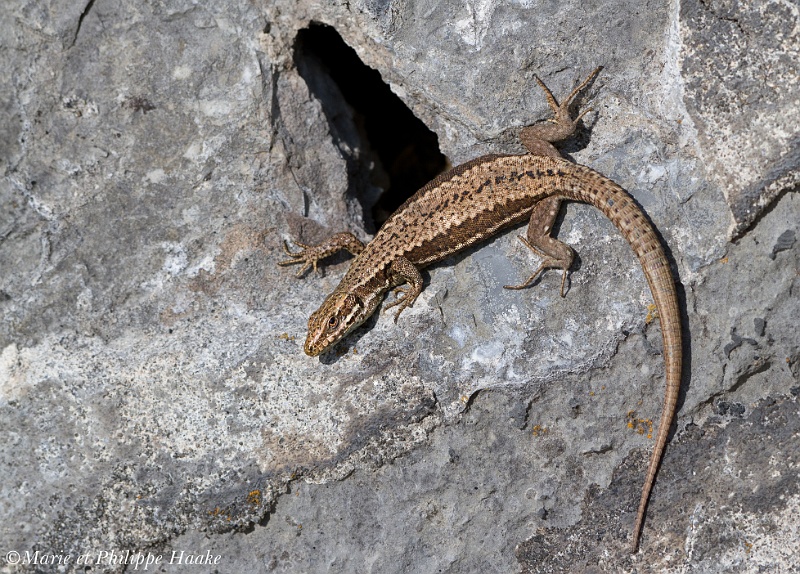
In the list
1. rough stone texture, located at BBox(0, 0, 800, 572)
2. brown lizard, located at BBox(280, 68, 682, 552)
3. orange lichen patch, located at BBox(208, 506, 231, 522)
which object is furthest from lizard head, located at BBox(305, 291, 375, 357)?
orange lichen patch, located at BBox(208, 506, 231, 522)

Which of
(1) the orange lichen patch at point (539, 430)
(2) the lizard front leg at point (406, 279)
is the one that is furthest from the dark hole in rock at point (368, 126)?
(1) the orange lichen patch at point (539, 430)

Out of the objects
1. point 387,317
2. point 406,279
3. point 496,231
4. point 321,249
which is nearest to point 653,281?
point 496,231

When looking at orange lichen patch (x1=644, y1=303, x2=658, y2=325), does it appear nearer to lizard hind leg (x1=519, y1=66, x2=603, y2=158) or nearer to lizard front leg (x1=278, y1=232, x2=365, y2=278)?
lizard hind leg (x1=519, y1=66, x2=603, y2=158)

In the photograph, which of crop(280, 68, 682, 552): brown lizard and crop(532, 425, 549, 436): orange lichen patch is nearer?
crop(280, 68, 682, 552): brown lizard

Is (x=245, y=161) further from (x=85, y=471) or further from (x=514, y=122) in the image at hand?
(x=85, y=471)

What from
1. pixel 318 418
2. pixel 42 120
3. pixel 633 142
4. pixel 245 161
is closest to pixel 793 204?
pixel 633 142

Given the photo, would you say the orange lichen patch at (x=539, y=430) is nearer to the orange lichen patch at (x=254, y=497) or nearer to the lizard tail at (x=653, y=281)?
the lizard tail at (x=653, y=281)
